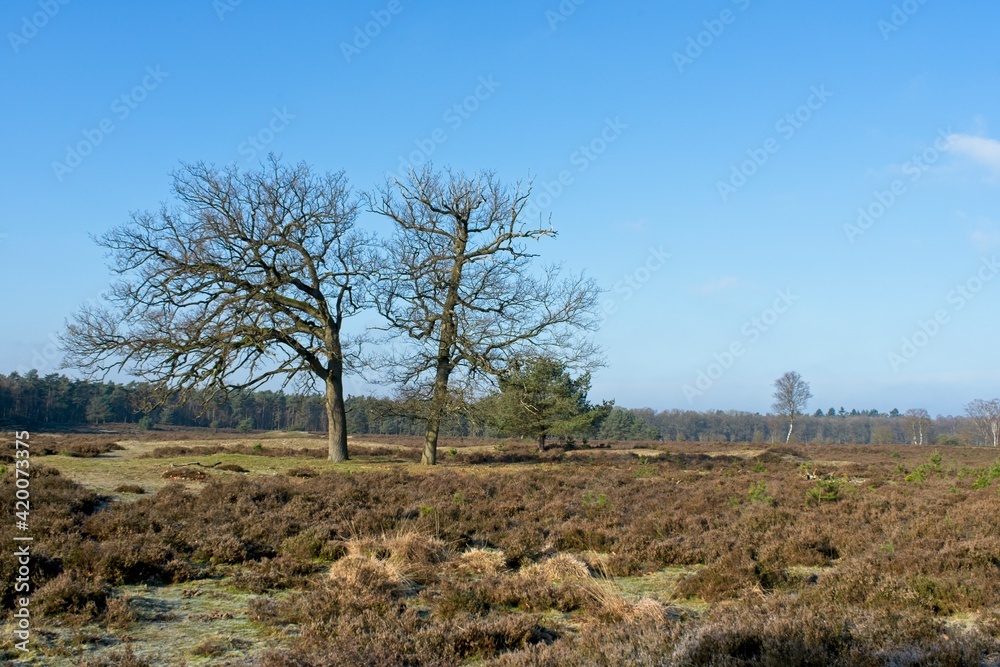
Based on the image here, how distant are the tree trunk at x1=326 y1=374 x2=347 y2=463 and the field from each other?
31.7ft

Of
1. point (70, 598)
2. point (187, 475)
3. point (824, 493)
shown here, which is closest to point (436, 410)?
point (187, 475)

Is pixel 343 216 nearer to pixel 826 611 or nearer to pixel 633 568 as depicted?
pixel 633 568

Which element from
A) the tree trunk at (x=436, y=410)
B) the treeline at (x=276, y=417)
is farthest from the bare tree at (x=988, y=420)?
the tree trunk at (x=436, y=410)

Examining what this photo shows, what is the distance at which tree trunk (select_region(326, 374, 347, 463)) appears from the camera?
80.0 ft

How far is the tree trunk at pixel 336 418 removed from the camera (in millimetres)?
24375

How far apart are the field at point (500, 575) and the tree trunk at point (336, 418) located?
966 cm

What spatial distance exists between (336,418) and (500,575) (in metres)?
17.7

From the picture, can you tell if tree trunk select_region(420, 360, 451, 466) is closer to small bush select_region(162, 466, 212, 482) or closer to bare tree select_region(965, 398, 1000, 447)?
small bush select_region(162, 466, 212, 482)

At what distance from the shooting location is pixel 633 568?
889cm

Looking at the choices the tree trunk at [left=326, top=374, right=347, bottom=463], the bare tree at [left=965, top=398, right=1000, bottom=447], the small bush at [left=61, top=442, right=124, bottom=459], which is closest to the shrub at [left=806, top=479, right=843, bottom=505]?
the tree trunk at [left=326, top=374, right=347, bottom=463]

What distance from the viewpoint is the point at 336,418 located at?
24578 mm

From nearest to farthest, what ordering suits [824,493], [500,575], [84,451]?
[500,575] < [824,493] < [84,451]

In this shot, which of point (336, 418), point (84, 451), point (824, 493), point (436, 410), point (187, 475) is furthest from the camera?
point (336, 418)

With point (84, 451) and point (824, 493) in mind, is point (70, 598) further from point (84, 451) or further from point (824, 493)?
point (84, 451)
